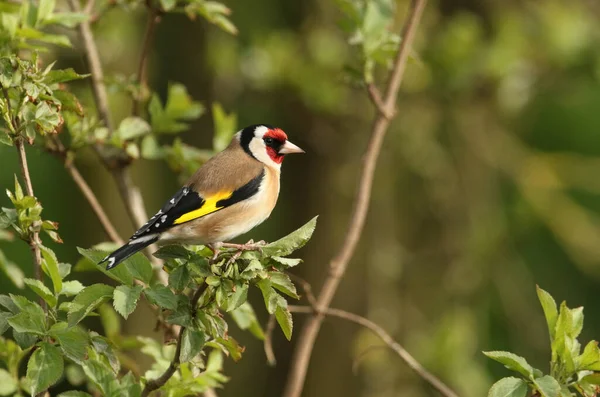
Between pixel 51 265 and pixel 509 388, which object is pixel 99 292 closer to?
pixel 51 265

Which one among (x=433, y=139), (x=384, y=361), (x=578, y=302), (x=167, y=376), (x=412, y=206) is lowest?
(x=578, y=302)

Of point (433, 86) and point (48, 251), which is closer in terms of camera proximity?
point (48, 251)

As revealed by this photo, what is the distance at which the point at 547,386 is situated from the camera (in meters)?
2.64

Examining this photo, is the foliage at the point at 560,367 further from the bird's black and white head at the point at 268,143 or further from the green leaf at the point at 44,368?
the bird's black and white head at the point at 268,143

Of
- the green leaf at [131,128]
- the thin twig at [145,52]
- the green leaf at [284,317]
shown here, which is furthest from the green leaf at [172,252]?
the thin twig at [145,52]

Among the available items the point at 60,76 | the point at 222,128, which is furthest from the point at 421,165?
the point at 60,76

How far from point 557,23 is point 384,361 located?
3537mm

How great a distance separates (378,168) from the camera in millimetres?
8664

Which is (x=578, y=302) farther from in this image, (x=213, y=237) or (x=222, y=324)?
(x=222, y=324)

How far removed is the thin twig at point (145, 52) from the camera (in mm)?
4089

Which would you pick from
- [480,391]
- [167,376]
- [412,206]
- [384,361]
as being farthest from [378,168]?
[167,376]

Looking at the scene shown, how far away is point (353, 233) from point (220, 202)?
0.59m

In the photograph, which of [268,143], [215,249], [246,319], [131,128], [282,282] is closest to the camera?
[282,282]

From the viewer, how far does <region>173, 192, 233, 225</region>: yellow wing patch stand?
3743mm
